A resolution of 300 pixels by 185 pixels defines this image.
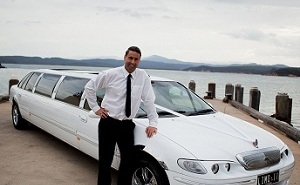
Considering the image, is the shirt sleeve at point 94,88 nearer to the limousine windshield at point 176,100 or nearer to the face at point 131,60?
the face at point 131,60

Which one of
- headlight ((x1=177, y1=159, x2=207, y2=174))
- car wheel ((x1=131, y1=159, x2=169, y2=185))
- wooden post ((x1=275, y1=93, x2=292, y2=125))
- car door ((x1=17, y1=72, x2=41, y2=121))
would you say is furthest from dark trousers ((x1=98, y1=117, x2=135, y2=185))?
wooden post ((x1=275, y1=93, x2=292, y2=125))

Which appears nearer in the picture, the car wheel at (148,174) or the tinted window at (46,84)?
the car wheel at (148,174)

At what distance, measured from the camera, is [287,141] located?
794 centimetres

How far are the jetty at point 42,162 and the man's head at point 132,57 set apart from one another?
6.08 ft

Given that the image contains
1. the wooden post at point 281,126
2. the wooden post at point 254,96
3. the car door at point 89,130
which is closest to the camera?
the car door at point 89,130

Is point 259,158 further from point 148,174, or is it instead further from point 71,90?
point 71,90

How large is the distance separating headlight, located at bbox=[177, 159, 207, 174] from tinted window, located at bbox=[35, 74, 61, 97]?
3647 millimetres

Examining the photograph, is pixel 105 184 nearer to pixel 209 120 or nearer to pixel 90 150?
pixel 90 150

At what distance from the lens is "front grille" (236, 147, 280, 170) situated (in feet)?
11.6

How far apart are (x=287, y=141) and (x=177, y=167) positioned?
5363 millimetres

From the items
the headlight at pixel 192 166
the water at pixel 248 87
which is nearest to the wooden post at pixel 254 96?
the water at pixel 248 87

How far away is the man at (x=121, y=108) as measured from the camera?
3760 mm

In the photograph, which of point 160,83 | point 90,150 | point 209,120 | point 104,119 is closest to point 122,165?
point 104,119

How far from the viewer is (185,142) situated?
364 cm
